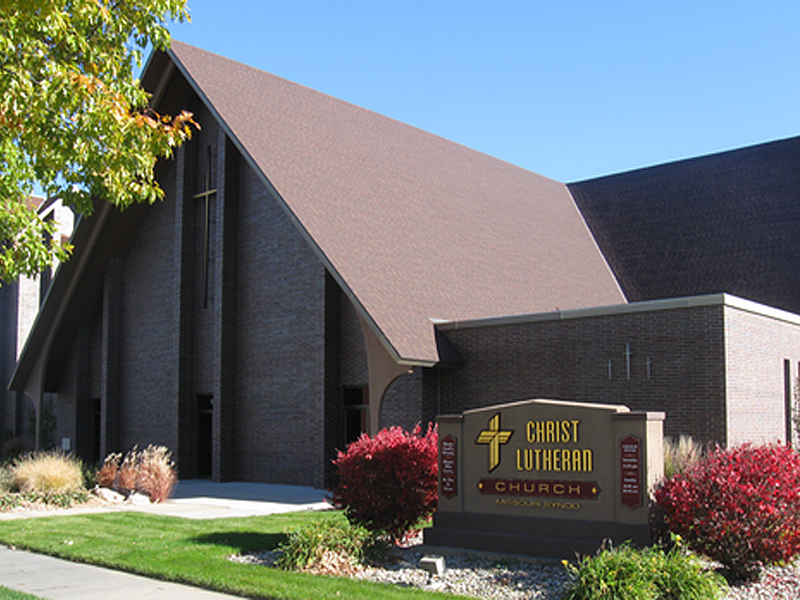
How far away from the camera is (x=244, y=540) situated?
13.3 metres

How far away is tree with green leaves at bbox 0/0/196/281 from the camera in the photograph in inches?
430

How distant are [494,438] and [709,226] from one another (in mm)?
20007

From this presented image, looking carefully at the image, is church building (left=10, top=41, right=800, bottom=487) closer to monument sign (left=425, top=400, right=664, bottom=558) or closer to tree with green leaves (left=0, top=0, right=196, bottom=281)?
monument sign (left=425, top=400, right=664, bottom=558)

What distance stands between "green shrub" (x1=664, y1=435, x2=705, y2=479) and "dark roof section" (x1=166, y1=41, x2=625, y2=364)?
19.5 feet

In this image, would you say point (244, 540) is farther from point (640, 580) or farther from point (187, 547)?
point (640, 580)

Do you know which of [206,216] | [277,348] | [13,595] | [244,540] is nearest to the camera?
[13,595]

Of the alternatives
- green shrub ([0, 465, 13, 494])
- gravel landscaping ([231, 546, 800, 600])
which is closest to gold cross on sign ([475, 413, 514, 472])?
gravel landscaping ([231, 546, 800, 600])

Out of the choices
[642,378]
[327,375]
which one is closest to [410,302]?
[327,375]

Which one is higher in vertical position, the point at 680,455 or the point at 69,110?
the point at 69,110

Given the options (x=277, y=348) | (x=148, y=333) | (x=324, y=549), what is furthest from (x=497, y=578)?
(x=148, y=333)

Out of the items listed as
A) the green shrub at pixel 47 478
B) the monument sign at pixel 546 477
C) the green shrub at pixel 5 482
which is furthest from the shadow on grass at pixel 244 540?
the green shrub at pixel 5 482

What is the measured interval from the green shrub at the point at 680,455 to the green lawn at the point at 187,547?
558 cm

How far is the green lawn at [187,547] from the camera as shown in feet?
32.2

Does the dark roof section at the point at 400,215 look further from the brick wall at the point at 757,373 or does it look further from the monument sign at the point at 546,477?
the monument sign at the point at 546,477
